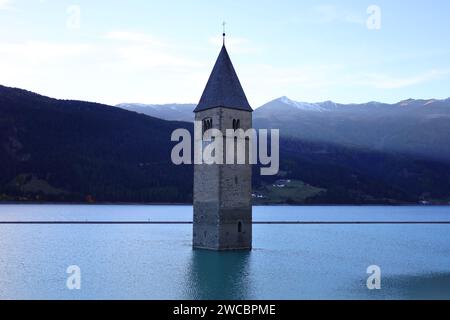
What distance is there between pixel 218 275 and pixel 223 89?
61.8 ft

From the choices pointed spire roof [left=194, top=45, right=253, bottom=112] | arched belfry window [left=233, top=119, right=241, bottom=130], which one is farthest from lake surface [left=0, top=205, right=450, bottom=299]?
pointed spire roof [left=194, top=45, right=253, bottom=112]

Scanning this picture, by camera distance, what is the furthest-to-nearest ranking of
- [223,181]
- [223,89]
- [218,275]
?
[223,89] < [223,181] < [218,275]

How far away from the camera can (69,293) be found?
35.2 meters

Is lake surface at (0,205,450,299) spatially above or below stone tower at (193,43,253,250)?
below

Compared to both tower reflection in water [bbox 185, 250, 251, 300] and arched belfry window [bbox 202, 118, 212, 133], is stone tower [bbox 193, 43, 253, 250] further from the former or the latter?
tower reflection in water [bbox 185, 250, 251, 300]

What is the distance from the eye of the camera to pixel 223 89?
52906mm

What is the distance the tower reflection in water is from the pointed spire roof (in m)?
13.7

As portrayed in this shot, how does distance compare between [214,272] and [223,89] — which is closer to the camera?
[214,272]

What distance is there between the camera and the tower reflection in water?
116 ft

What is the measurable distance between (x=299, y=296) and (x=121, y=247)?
3326 centimetres

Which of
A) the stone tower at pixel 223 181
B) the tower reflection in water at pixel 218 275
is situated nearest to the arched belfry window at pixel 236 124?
the stone tower at pixel 223 181

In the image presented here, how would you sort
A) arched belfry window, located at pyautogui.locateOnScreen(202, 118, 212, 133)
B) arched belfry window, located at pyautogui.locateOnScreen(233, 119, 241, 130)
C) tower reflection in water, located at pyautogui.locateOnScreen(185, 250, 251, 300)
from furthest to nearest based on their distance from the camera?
arched belfry window, located at pyautogui.locateOnScreen(202, 118, 212, 133), arched belfry window, located at pyautogui.locateOnScreen(233, 119, 241, 130), tower reflection in water, located at pyautogui.locateOnScreen(185, 250, 251, 300)

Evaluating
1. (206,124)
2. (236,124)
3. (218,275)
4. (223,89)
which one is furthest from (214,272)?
(223,89)

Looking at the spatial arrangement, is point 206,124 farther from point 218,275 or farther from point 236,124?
point 218,275
